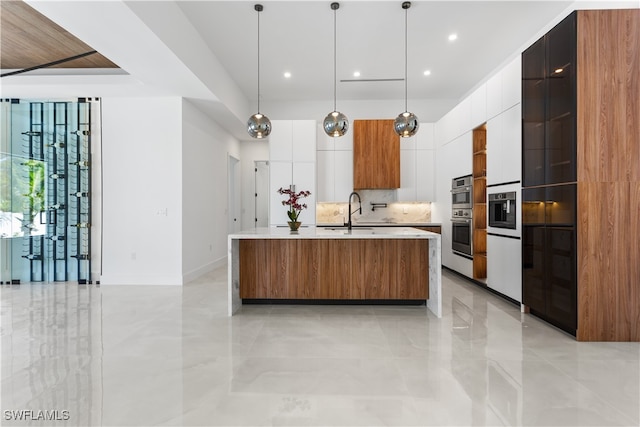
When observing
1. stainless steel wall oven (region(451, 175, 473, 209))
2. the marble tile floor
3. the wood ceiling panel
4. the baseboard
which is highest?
the wood ceiling panel

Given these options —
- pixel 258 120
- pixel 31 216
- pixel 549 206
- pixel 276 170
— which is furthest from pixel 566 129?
pixel 31 216

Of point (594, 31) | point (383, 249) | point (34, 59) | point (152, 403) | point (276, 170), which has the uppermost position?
→ point (34, 59)

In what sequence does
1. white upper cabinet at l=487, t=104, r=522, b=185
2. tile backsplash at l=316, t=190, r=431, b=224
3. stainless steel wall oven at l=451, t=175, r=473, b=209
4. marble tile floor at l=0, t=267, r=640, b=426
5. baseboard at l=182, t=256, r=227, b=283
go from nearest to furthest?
marble tile floor at l=0, t=267, r=640, b=426
white upper cabinet at l=487, t=104, r=522, b=185
stainless steel wall oven at l=451, t=175, r=473, b=209
baseboard at l=182, t=256, r=227, b=283
tile backsplash at l=316, t=190, r=431, b=224

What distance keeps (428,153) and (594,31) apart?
385cm

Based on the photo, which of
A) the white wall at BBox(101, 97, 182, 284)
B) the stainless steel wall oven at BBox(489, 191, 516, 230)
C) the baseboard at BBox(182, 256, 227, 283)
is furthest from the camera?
the baseboard at BBox(182, 256, 227, 283)

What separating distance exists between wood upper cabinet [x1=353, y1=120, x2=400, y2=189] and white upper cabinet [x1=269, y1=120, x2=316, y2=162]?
93 cm

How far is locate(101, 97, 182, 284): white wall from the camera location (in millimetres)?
5129

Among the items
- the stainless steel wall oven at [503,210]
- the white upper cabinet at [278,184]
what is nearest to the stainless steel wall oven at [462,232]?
the stainless steel wall oven at [503,210]

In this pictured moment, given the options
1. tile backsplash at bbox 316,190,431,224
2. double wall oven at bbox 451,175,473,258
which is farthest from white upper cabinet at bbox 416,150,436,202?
double wall oven at bbox 451,175,473,258

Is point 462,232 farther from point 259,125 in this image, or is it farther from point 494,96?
point 259,125

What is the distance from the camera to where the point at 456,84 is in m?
6.29

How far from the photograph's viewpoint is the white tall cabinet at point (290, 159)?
6.51 m

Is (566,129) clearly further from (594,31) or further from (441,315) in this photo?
(441,315)

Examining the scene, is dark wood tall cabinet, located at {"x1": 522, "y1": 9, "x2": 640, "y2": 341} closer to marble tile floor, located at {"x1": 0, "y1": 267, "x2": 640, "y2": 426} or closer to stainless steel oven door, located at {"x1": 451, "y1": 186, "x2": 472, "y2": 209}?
Answer: marble tile floor, located at {"x1": 0, "y1": 267, "x2": 640, "y2": 426}
